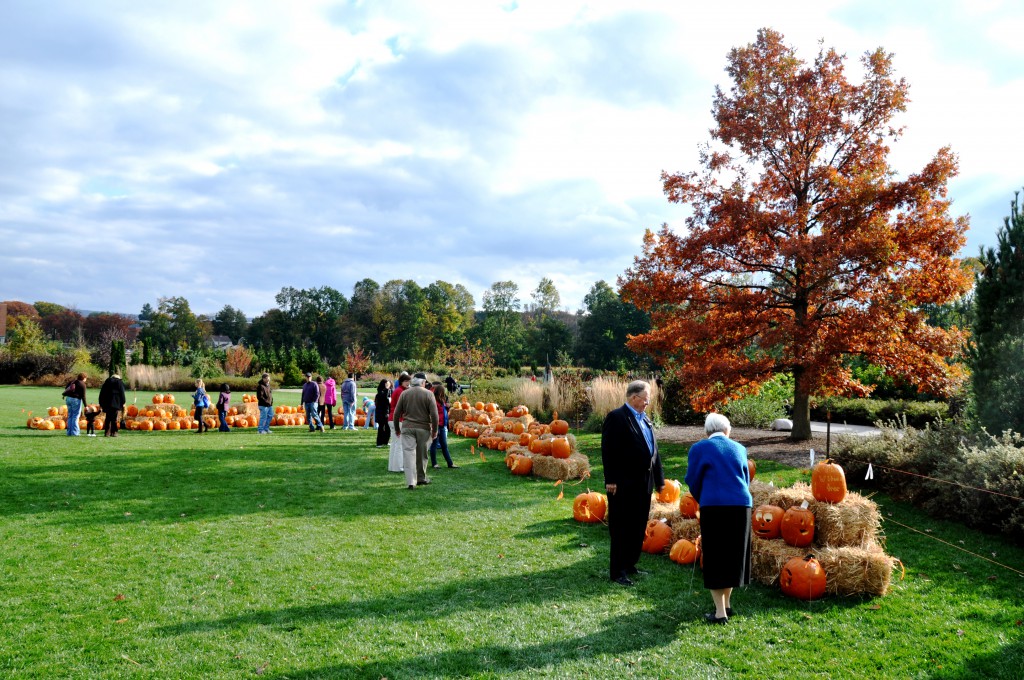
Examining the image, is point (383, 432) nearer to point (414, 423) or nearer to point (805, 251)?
point (414, 423)

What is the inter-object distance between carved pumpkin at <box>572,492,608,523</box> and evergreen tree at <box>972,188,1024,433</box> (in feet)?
19.2

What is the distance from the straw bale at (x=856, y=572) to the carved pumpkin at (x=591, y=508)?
2.92 m

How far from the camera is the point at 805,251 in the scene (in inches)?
459

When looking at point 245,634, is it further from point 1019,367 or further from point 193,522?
point 1019,367

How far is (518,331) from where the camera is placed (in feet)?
214

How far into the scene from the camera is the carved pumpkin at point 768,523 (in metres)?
6.25

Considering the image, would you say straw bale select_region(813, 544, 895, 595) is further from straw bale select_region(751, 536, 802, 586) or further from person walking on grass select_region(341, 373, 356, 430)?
person walking on grass select_region(341, 373, 356, 430)

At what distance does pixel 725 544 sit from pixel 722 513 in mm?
232

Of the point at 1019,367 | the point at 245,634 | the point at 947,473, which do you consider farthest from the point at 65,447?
the point at 1019,367

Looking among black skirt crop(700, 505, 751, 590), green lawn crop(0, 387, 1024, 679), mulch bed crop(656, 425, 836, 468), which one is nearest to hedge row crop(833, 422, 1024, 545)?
green lawn crop(0, 387, 1024, 679)

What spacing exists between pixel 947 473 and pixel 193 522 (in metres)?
9.42

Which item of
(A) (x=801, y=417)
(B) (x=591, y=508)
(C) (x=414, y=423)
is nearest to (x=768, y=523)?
(B) (x=591, y=508)

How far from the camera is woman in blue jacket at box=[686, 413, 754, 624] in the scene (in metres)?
4.99

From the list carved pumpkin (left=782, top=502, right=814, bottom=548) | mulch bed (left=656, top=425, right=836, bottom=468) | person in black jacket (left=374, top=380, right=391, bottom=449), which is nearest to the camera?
carved pumpkin (left=782, top=502, right=814, bottom=548)
